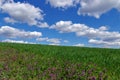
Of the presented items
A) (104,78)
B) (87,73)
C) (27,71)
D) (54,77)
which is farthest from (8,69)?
(104,78)

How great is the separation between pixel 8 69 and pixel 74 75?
3890mm

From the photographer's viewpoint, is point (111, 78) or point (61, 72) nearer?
point (111, 78)

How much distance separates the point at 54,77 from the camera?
12.0m

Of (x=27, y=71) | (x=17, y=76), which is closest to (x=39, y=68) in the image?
(x=27, y=71)

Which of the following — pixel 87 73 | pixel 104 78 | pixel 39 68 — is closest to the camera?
pixel 104 78

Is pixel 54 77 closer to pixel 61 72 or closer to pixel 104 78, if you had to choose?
pixel 61 72

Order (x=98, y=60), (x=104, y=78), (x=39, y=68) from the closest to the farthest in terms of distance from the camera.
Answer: (x=104, y=78)
(x=39, y=68)
(x=98, y=60)

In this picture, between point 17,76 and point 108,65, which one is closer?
point 17,76

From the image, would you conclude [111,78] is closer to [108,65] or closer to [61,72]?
[61,72]

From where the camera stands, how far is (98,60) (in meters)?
17.8

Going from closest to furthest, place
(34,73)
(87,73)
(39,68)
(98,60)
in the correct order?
(87,73)
(34,73)
(39,68)
(98,60)

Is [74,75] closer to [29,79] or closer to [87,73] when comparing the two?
[87,73]

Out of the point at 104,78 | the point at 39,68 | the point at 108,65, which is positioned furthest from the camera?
the point at 108,65

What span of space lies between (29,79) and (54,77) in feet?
3.71
